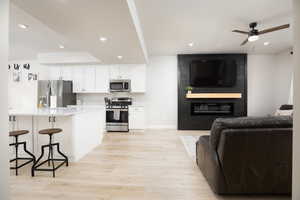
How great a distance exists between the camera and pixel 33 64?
5844mm

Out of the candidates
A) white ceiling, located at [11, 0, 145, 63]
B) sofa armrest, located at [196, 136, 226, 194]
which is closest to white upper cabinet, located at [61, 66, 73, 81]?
white ceiling, located at [11, 0, 145, 63]

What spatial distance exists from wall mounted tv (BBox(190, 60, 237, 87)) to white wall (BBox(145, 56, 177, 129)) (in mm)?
704

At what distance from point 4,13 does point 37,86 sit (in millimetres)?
5104

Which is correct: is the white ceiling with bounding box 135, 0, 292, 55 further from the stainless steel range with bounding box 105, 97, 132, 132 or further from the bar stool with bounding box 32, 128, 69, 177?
the bar stool with bounding box 32, 128, 69, 177

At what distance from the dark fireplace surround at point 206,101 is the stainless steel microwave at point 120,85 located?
1.78 metres

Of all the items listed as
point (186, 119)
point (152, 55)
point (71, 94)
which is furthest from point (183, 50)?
point (71, 94)

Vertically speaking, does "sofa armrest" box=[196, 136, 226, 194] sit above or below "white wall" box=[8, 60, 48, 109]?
Answer: below

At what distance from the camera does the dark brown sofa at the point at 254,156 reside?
1.75 metres

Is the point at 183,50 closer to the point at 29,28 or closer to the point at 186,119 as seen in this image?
the point at 186,119

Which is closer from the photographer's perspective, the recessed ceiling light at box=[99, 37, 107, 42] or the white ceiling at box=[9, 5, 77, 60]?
the white ceiling at box=[9, 5, 77, 60]

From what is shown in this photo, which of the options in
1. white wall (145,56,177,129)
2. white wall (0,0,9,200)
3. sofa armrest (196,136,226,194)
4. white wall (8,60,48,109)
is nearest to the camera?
white wall (0,0,9,200)

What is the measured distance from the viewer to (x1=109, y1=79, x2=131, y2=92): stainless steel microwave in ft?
18.4

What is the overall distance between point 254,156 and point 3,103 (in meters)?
2.25

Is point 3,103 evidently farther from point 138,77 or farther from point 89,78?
point 89,78
